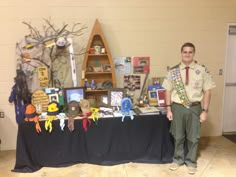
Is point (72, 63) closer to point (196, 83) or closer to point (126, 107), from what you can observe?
point (126, 107)

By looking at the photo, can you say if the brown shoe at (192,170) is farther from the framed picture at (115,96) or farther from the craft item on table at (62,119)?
the craft item on table at (62,119)

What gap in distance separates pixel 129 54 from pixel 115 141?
134 cm

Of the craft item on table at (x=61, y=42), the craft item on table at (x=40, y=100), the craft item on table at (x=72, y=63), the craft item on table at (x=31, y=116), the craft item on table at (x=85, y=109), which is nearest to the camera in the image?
the craft item on table at (x=31, y=116)

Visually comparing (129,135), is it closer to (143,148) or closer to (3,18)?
(143,148)

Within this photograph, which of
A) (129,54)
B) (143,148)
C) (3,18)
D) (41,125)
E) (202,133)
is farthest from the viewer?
(202,133)

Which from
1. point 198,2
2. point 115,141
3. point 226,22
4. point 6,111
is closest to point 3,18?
point 6,111

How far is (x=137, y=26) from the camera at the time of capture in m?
3.63

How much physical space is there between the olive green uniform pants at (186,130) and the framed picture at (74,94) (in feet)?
4.00

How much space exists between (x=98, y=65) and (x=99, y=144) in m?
1.16

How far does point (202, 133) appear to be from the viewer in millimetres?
4086

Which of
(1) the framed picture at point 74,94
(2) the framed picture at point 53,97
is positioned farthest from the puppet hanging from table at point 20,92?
(1) the framed picture at point 74,94

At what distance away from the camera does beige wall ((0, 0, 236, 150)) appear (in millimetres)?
3408

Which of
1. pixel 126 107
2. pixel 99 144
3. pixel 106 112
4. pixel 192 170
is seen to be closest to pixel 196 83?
pixel 126 107

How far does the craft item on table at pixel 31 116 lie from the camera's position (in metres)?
2.91
